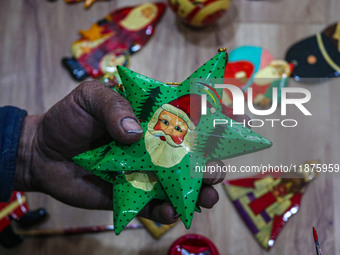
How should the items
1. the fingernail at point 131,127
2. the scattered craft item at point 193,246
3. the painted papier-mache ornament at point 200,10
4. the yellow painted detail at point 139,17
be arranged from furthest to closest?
the yellow painted detail at point 139,17 → the painted papier-mache ornament at point 200,10 → the scattered craft item at point 193,246 → the fingernail at point 131,127

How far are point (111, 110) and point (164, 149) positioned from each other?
102 millimetres

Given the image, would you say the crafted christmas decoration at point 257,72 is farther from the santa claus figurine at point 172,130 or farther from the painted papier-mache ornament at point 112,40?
the santa claus figurine at point 172,130

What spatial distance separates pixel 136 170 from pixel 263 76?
0.54 meters

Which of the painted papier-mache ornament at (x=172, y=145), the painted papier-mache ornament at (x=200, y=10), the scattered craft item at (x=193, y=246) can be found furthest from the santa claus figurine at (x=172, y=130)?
the painted papier-mache ornament at (x=200, y=10)

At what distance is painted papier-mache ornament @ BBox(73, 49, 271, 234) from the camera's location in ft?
1.65

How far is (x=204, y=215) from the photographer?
0.86m

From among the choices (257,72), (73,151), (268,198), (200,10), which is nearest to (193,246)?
(268,198)

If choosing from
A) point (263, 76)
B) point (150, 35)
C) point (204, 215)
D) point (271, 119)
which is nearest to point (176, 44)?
point (150, 35)

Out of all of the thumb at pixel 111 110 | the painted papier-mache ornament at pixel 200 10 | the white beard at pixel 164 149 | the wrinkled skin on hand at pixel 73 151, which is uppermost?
the painted papier-mache ornament at pixel 200 10

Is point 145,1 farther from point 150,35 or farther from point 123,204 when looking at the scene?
point 123,204

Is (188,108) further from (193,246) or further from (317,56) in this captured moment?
(317,56)

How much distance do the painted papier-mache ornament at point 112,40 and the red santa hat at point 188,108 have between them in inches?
18.4

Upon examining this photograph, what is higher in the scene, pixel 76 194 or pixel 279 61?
pixel 279 61

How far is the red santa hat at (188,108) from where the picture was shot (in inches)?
20.6
